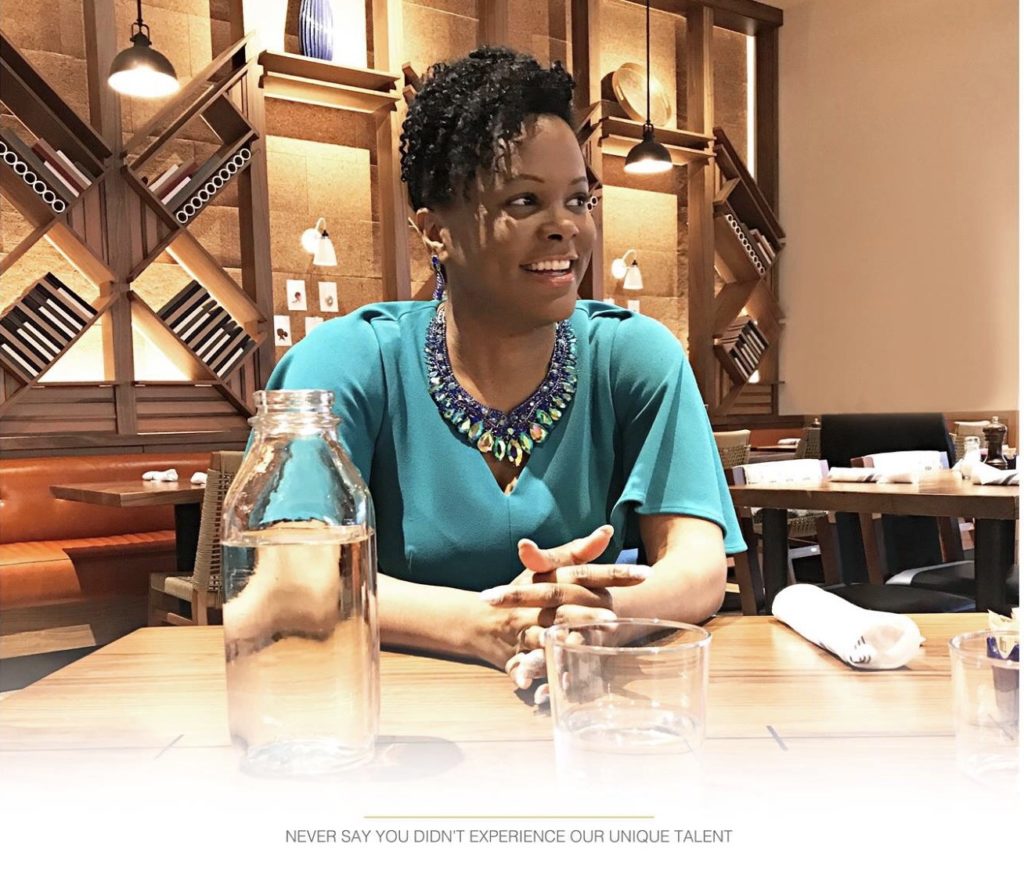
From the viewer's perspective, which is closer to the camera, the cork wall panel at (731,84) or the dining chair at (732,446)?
the dining chair at (732,446)

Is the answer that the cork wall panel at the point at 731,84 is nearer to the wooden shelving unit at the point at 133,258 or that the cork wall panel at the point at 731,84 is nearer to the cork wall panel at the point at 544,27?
the cork wall panel at the point at 544,27

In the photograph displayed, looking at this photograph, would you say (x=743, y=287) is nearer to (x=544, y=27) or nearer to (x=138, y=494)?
(x=544, y=27)

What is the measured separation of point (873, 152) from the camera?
21.1 ft

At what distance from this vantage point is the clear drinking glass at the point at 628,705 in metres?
0.47

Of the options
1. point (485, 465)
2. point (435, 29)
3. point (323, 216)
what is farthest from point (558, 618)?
point (435, 29)

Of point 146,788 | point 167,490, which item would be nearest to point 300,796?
point 146,788

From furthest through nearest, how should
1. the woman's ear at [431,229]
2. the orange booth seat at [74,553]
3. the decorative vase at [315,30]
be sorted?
1. the decorative vase at [315,30]
2. the orange booth seat at [74,553]
3. the woman's ear at [431,229]

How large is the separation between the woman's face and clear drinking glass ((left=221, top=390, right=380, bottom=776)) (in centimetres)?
52

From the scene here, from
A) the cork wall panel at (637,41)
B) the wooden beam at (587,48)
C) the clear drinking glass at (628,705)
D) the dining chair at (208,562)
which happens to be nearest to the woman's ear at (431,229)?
the clear drinking glass at (628,705)

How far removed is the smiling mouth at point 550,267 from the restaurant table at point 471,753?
435mm

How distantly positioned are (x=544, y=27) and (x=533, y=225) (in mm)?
5486

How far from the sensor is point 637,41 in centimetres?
641

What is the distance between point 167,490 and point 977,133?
5.33 metres

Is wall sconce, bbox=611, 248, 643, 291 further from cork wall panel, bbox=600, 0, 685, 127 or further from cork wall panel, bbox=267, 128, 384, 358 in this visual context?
cork wall panel, bbox=267, 128, 384, 358
